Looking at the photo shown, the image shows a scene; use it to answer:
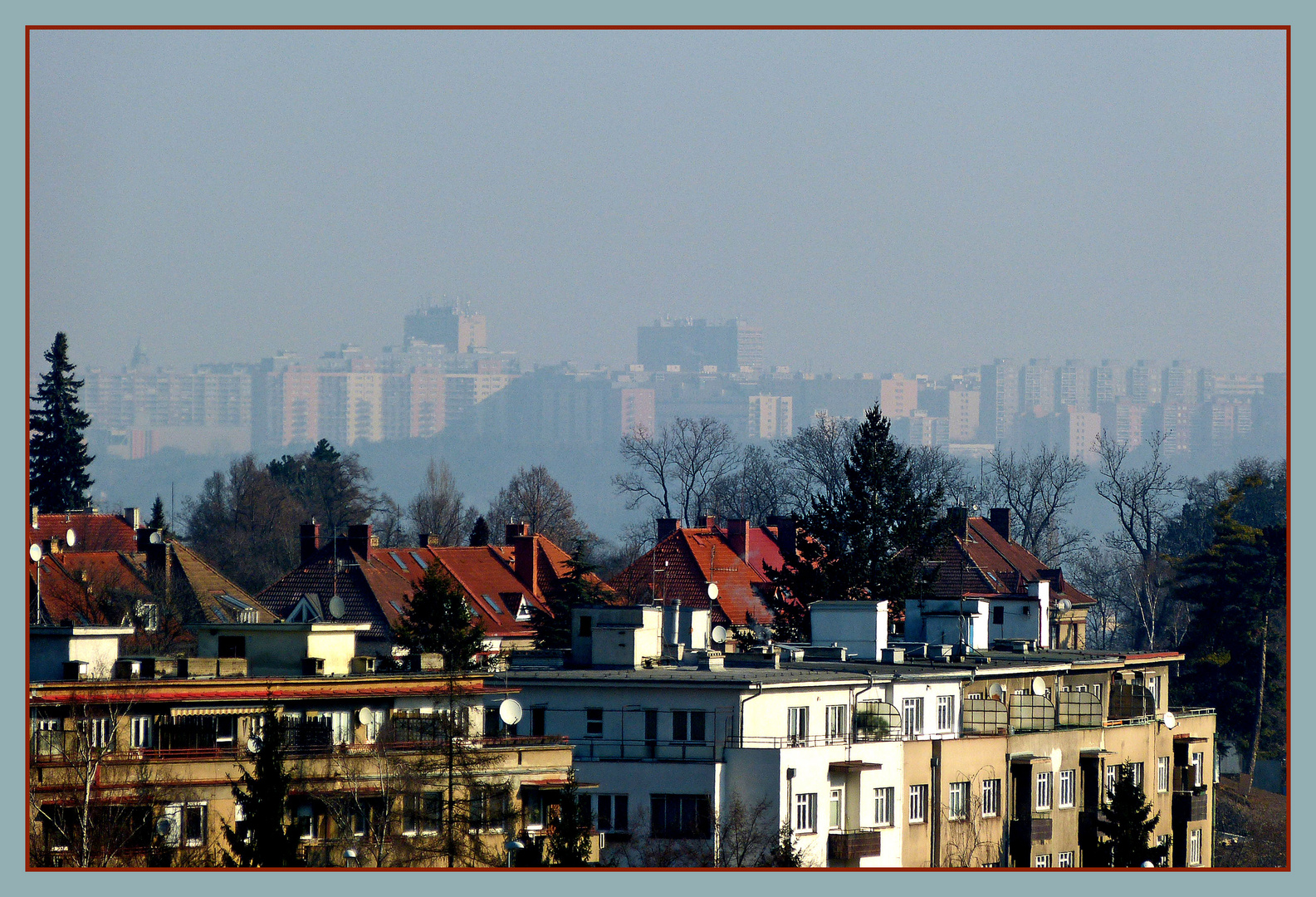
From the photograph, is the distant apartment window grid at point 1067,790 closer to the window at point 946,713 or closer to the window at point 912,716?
the window at point 946,713

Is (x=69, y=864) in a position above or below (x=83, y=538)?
below

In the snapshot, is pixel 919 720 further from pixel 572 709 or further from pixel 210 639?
pixel 210 639

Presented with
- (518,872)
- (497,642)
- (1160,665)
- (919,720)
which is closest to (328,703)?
(518,872)

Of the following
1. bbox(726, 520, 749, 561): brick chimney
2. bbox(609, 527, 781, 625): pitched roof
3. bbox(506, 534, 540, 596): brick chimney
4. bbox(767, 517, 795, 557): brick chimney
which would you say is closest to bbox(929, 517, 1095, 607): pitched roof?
bbox(767, 517, 795, 557): brick chimney

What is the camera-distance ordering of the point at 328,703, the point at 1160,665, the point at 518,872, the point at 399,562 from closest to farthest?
the point at 518,872
the point at 328,703
the point at 1160,665
the point at 399,562

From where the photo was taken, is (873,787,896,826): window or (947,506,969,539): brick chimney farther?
(947,506,969,539): brick chimney

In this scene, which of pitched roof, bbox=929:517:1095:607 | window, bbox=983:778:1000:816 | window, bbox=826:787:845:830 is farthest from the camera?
pitched roof, bbox=929:517:1095:607

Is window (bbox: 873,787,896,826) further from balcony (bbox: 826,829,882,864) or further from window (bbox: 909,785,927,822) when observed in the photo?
balcony (bbox: 826,829,882,864)
